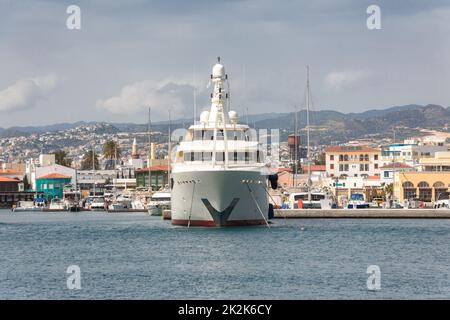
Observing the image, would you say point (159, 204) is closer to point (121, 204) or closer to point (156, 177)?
point (121, 204)

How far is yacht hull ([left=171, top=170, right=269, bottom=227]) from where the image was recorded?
68750 mm

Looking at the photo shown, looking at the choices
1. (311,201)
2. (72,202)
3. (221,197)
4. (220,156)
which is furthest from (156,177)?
(221,197)

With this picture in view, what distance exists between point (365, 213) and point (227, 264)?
59727mm

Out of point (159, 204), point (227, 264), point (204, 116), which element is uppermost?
point (204, 116)

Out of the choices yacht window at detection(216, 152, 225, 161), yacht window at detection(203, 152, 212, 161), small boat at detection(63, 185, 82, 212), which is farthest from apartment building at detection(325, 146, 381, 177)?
yacht window at detection(216, 152, 225, 161)

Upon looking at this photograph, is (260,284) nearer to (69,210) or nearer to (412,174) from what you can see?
(412,174)

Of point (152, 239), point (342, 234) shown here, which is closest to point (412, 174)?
point (342, 234)

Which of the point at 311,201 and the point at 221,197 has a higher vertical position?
the point at 221,197

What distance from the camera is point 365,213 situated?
4193 inches

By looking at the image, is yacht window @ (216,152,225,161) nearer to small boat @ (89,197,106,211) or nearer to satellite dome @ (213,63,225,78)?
satellite dome @ (213,63,225,78)

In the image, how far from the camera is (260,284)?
136ft

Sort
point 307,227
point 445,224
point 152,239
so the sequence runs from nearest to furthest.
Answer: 1. point 152,239
2. point 307,227
3. point 445,224

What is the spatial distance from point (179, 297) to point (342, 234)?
1401 inches

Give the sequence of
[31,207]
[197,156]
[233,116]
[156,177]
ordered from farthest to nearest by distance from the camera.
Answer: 1. [156,177]
2. [31,207]
3. [233,116]
4. [197,156]
